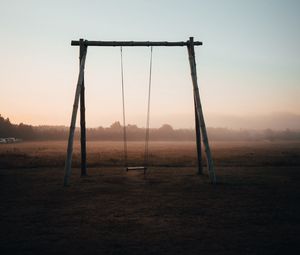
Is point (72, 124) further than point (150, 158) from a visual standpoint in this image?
No

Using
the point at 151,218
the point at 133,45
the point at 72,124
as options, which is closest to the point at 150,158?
the point at 133,45

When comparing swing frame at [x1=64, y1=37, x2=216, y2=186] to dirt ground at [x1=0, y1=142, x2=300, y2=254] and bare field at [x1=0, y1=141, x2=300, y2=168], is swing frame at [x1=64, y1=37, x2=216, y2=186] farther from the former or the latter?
bare field at [x1=0, y1=141, x2=300, y2=168]

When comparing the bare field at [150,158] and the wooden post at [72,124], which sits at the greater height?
the wooden post at [72,124]

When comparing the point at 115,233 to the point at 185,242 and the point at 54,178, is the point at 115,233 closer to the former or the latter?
the point at 185,242

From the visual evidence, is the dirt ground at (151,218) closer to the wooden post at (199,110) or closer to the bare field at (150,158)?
the wooden post at (199,110)

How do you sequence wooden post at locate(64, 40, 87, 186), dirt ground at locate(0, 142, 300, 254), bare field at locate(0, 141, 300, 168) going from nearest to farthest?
dirt ground at locate(0, 142, 300, 254) → wooden post at locate(64, 40, 87, 186) → bare field at locate(0, 141, 300, 168)

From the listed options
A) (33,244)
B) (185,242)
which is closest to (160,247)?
(185,242)

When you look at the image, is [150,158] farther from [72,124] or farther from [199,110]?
[72,124]

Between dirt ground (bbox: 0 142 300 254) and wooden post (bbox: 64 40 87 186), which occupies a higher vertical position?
wooden post (bbox: 64 40 87 186)

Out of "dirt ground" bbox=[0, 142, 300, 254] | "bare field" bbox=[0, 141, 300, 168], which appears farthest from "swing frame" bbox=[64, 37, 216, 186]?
"bare field" bbox=[0, 141, 300, 168]

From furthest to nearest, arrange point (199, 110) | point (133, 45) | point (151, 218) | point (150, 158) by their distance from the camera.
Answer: point (150, 158), point (133, 45), point (199, 110), point (151, 218)

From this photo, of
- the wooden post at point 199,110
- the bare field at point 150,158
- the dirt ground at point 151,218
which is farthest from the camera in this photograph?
the bare field at point 150,158

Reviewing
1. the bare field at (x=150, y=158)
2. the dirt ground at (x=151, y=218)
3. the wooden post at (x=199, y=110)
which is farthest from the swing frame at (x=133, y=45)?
the bare field at (x=150, y=158)

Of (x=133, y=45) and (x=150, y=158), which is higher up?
(x=133, y=45)
